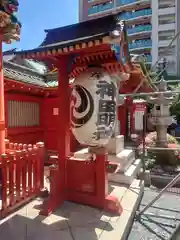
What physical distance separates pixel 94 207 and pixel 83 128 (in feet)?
5.66

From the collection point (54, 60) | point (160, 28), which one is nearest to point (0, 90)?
point (54, 60)

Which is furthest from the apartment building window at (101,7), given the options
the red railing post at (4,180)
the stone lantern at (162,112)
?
the red railing post at (4,180)

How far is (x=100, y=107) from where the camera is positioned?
3541 millimetres

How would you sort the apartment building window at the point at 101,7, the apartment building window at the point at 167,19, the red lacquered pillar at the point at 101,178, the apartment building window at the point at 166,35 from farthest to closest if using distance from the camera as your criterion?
the apartment building window at the point at 101,7
the apartment building window at the point at 166,35
the apartment building window at the point at 167,19
the red lacquered pillar at the point at 101,178

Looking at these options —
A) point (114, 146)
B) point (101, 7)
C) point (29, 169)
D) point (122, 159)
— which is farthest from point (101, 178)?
point (101, 7)

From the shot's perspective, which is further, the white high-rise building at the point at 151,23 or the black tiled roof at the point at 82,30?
the white high-rise building at the point at 151,23

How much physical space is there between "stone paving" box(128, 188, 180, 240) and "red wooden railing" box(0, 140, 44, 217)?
2.24 m

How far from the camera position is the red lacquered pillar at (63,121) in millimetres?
4145

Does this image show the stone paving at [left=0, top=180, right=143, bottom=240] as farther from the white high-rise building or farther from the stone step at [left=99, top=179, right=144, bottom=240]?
the white high-rise building

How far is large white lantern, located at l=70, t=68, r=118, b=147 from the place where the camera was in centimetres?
353

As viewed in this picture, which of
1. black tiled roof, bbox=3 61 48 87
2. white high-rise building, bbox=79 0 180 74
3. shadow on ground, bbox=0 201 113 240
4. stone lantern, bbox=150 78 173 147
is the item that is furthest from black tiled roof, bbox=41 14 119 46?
white high-rise building, bbox=79 0 180 74

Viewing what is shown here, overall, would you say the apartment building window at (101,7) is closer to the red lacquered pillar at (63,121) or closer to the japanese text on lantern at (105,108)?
the red lacquered pillar at (63,121)

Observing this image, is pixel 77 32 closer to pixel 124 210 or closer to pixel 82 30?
pixel 82 30

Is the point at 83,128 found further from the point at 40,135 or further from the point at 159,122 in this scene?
the point at 159,122
